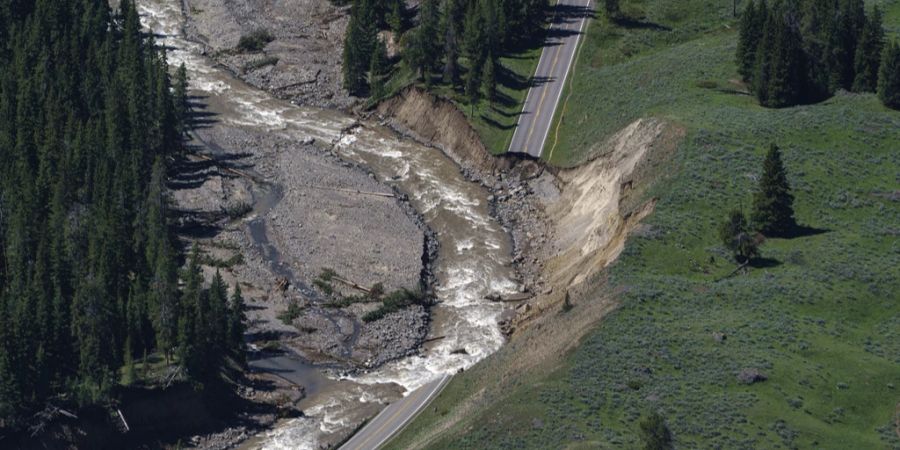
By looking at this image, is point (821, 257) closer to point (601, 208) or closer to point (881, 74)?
point (601, 208)

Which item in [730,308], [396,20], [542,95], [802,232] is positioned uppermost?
[396,20]

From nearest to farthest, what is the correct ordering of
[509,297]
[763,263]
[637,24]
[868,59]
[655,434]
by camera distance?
1. [655,434]
2. [763,263]
3. [509,297]
4. [868,59]
5. [637,24]

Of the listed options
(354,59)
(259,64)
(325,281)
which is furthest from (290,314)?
(259,64)

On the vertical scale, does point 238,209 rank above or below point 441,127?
below

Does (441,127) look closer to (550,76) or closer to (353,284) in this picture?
(550,76)

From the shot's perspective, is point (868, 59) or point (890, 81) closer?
point (890, 81)

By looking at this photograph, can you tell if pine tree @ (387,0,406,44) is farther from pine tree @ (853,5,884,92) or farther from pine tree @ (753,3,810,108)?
pine tree @ (853,5,884,92)

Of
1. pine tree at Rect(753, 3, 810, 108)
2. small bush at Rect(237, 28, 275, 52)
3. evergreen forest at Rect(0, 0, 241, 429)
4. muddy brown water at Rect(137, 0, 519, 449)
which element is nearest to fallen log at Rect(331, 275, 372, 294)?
muddy brown water at Rect(137, 0, 519, 449)
